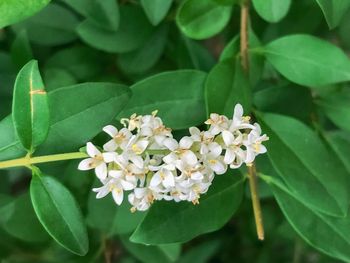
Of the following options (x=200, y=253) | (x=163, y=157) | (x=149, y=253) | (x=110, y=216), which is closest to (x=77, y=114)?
(x=163, y=157)

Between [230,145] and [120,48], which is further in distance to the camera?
[120,48]

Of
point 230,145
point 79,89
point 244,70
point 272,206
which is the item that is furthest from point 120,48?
point 272,206

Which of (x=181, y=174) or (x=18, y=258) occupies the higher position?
Result: (x=181, y=174)

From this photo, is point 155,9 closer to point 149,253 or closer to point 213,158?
point 213,158

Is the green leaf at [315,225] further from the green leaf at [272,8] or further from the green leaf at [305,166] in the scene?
the green leaf at [272,8]

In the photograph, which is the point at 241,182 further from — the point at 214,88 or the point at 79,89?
the point at 79,89

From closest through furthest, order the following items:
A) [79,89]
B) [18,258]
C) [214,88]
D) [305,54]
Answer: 1. [79,89]
2. [214,88]
3. [305,54]
4. [18,258]

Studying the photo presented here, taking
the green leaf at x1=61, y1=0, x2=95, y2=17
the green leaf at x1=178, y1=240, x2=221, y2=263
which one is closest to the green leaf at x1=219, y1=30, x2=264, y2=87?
the green leaf at x1=61, y1=0, x2=95, y2=17

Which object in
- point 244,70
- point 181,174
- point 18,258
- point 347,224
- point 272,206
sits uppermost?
point 181,174
